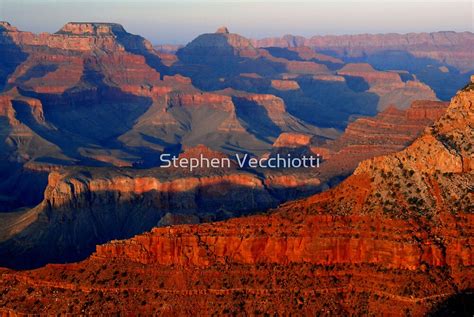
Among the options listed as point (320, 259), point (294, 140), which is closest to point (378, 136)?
point (294, 140)

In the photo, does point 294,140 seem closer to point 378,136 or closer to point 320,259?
point 378,136

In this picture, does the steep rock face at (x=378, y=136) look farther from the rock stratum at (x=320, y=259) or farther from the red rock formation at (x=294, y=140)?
the rock stratum at (x=320, y=259)

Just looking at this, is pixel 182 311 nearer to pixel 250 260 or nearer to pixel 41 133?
pixel 250 260

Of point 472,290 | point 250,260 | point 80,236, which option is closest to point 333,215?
point 250,260

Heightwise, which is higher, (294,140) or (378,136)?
(378,136)

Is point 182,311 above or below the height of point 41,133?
above

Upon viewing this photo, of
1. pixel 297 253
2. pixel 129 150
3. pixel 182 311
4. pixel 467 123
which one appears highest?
pixel 467 123

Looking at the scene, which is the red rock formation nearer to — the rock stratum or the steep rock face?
the steep rock face

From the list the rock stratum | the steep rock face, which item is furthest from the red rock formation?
the rock stratum

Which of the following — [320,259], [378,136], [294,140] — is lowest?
[294,140]
